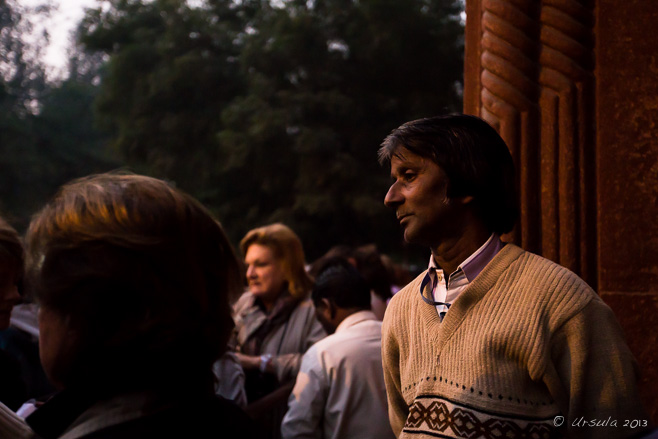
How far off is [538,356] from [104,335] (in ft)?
3.44

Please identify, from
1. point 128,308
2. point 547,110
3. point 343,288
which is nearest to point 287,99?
point 343,288

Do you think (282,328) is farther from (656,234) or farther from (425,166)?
(425,166)

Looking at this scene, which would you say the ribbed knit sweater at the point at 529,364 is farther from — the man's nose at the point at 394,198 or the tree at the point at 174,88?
the tree at the point at 174,88

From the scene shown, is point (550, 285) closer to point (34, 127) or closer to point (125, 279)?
point (125, 279)

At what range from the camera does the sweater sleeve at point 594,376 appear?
182 cm

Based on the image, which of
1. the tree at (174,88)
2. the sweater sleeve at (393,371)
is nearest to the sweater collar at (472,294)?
the sweater sleeve at (393,371)

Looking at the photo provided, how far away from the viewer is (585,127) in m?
3.03

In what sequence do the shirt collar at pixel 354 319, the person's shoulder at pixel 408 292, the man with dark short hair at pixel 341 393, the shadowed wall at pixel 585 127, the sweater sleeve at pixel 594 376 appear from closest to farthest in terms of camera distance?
the sweater sleeve at pixel 594 376 < the person's shoulder at pixel 408 292 < the shadowed wall at pixel 585 127 < the man with dark short hair at pixel 341 393 < the shirt collar at pixel 354 319

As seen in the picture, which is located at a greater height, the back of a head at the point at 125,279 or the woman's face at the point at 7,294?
the back of a head at the point at 125,279

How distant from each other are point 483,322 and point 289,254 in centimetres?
339

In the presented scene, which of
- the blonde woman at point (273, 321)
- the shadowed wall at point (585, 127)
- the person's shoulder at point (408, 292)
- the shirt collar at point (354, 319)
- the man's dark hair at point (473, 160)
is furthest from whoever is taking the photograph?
the blonde woman at point (273, 321)

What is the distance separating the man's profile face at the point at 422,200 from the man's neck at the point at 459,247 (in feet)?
0.10

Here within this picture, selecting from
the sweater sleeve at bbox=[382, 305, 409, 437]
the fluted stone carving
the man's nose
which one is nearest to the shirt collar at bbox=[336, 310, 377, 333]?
the fluted stone carving

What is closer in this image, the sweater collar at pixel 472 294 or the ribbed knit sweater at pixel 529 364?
the ribbed knit sweater at pixel 529 364
